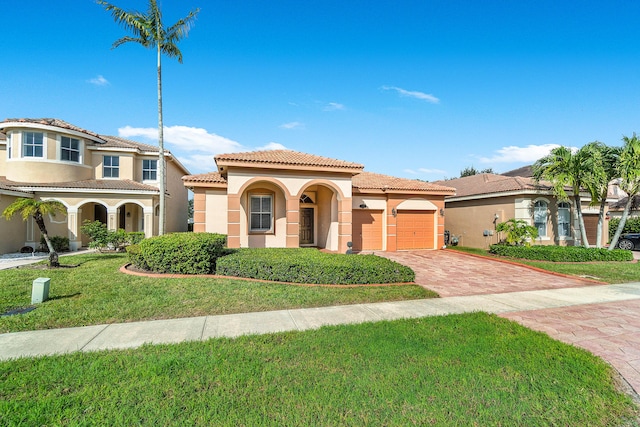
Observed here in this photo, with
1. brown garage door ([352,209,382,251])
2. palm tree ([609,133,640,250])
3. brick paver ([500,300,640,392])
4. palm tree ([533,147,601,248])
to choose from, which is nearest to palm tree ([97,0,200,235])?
brown garage door ([352,209,382,251])

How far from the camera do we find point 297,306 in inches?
242

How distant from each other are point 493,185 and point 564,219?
4090 mm

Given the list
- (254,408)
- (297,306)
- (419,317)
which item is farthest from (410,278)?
(254,408)

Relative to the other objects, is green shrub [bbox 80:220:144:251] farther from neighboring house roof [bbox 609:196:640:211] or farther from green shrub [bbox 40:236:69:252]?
neighboring house roof [bbox 609:196:640:211]

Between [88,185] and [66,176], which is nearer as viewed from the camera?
[88,185]

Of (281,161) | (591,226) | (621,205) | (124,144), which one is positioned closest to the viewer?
(281,161)

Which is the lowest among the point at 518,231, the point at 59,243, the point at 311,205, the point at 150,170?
the point at 59,243

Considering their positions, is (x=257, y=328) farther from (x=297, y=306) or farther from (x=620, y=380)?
(x=620, y=380)

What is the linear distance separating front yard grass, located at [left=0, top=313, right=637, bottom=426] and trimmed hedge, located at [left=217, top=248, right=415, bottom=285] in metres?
3.48

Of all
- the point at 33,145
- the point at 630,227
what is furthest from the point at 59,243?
the point at 630,227

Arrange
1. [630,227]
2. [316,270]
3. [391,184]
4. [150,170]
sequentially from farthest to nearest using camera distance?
[630,227] → [150,170] → [391,184] → [316,270]

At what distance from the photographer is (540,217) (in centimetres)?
1598

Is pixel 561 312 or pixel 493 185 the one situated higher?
pixel 493 185

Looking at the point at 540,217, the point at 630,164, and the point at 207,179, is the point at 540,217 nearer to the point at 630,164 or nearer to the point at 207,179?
the point at 630,164
